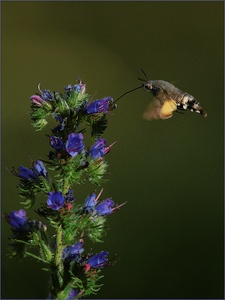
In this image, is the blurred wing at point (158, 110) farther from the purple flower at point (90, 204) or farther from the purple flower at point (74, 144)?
the purple flower at point (74, 144)

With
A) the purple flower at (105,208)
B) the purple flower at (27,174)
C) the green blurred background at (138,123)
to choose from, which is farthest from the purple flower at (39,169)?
the green blurred background at (138,123)

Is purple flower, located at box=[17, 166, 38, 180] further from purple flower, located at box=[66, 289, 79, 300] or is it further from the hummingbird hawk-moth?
the hummingbird hawk-moth

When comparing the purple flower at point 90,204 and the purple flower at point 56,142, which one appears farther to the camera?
the purple flower at point 90,204

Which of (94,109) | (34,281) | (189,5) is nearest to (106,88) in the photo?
(189,5)

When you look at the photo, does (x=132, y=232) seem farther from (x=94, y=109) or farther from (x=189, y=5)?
(x=94, y=109)

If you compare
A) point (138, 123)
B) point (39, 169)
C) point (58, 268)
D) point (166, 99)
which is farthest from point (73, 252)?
point (138, 123)
